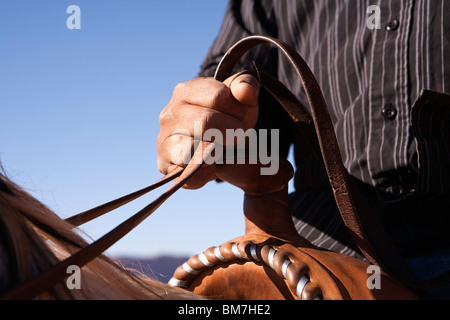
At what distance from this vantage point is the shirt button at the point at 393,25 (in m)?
0.95

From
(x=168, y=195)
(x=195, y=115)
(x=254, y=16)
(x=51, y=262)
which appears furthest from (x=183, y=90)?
(x=254, y=16)

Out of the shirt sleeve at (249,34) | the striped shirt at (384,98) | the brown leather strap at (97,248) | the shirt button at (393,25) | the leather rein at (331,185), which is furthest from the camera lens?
the shirt sleeve at (249,34)

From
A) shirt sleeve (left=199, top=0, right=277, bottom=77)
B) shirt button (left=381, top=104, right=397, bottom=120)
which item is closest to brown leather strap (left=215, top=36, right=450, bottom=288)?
shirt button (left=381, top=104, right=397, bottom=120)

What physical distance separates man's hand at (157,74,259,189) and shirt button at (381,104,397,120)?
34 cm

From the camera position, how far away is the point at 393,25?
3.12 ft

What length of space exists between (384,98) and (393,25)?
15 cm

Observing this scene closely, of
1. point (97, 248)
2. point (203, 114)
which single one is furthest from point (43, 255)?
point (203, 114)

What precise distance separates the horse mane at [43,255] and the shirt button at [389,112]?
1.76 ft

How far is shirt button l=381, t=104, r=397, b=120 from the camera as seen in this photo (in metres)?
0.92

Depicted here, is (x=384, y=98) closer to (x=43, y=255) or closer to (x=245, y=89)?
(x=245, y=89)

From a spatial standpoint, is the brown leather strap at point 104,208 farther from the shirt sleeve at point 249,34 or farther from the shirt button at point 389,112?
the shirt sleeve at point 249,34

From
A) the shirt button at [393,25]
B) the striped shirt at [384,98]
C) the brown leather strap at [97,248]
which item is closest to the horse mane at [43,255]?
the brown leather strap at [97,248]

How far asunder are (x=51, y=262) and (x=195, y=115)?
291 millimetres
